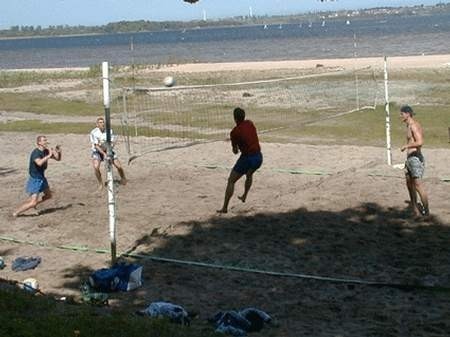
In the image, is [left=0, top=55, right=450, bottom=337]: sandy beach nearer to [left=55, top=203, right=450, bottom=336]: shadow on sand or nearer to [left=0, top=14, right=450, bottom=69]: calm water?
[left=55, top=203, right=450, bottom=336]: shadow on sand

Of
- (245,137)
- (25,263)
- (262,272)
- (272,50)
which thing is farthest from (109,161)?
(272,50)

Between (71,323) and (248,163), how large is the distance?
568 cm

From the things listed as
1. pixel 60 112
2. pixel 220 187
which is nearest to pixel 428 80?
pixel 60 112

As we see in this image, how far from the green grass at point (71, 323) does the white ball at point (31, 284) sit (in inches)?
30.4

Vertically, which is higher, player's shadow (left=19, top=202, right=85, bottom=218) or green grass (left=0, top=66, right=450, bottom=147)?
player's shadow (left=19, top=202, right=85, bottom=218)

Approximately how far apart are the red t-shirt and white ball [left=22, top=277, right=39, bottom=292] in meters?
3.93

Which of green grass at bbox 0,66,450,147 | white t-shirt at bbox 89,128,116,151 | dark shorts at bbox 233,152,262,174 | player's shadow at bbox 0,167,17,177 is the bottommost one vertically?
green grass at bbox 0,66,450,147

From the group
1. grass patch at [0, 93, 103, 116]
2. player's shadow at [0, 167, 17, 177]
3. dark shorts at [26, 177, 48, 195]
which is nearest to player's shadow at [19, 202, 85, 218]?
dark shorts at [26, 177, 48, 195]

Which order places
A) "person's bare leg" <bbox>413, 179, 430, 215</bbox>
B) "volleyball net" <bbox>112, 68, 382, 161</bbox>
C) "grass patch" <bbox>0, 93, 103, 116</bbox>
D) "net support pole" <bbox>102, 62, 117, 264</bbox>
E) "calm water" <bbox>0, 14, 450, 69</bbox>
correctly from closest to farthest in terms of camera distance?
"net support pole" <bbox>102, 62, 117, 264</bbox> < "person's bare leg" <bbox>413, 179, 430, 215</bbox> < "volleyball net" <bbox>112, 68, 382, 161</bbox> < "grass patch" <bbox>0, 93, 103, 116</bbox> < "calm water" <bbox>0, 14, 450, 69</bbox>

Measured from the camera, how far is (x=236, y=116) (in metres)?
12.7

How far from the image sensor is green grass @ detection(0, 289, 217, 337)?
7.22 meters

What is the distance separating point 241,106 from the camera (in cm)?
2831

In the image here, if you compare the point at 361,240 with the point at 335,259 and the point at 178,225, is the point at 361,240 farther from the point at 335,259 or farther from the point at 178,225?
the point at 178,225

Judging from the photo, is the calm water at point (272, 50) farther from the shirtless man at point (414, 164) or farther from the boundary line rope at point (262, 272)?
the boundary line rope at point (262, 272)
